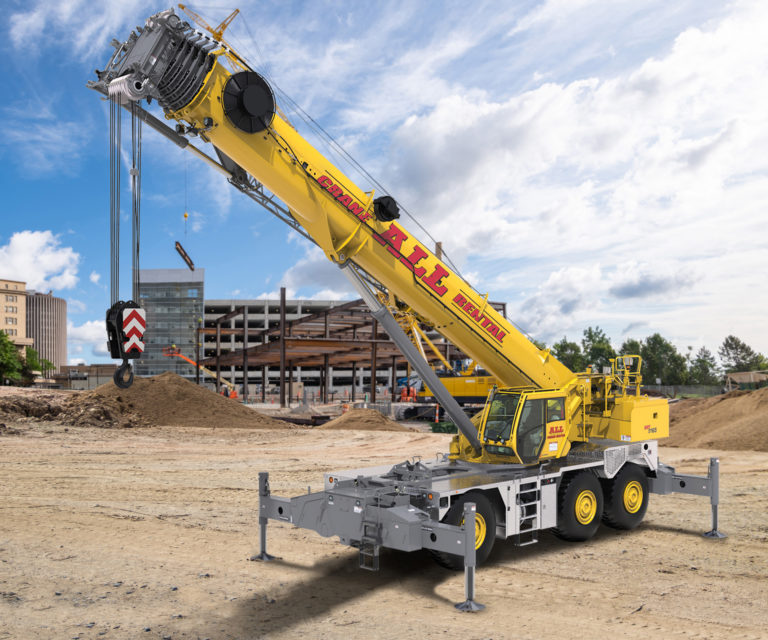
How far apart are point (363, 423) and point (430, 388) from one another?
21.4 metres

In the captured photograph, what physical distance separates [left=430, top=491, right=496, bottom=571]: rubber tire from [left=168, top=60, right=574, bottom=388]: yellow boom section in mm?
2745

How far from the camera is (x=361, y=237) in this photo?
970cm

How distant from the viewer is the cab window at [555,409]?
10320mm

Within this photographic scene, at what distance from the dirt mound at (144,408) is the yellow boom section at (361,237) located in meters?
20.8

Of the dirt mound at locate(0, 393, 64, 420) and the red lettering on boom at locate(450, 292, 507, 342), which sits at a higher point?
the red lettering on boom at locate(450, 292, 507, 342)

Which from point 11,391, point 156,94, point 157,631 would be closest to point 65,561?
point 157,631

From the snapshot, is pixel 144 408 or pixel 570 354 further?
pixel 570 354

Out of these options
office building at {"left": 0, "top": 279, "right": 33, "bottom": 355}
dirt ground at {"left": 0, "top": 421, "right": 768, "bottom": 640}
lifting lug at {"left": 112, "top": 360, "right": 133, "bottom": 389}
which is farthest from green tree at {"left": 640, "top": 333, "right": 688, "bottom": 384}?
office building at {"left": 0, "top": 279, "right": 33, "bottom": 355}

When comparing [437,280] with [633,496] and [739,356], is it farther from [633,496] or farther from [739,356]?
[739,356]

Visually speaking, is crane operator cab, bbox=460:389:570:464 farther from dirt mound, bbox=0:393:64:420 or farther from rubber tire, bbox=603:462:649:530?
dirt mound, bbox=0:393:64:420

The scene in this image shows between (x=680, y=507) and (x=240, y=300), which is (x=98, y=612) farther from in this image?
(x=240, y=300)

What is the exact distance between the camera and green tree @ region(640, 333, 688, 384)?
91438mm

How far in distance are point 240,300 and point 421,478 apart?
103048 millimetres

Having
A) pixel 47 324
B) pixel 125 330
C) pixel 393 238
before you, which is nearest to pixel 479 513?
pixel 393 238
